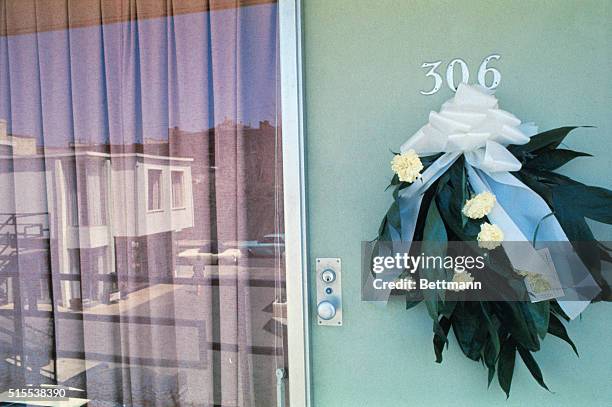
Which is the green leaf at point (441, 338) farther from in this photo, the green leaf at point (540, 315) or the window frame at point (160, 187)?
the window frame at point (160, 187)

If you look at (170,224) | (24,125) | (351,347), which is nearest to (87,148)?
(24,125)

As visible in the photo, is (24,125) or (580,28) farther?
(24,125)

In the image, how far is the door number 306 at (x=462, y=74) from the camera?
57.8 inches

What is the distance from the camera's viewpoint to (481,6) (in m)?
1.47

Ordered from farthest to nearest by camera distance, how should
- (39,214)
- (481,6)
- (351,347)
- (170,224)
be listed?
(39,214)
(170,224)
(351,347)
(481,6)

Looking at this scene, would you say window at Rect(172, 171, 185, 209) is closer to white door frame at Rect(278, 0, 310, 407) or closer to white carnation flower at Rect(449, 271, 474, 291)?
white door frame at Rect(278, 0, 310, 407)

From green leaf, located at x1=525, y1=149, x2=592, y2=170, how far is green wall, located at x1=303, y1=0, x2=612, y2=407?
14 centimetres

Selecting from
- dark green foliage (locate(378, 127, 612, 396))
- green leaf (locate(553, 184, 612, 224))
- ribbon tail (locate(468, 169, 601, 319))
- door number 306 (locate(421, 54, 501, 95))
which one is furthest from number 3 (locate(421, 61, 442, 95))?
green leaf (locate(553, 184, 612, 224))

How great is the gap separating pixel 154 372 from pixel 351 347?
2.43 feet

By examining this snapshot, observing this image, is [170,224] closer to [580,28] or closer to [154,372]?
[154,372]

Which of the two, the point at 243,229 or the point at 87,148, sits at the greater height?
the point at 87,148

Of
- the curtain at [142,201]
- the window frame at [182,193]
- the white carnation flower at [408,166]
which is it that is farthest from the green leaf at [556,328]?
the window frame at [182,193]

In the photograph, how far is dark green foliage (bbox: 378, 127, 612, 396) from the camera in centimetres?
126

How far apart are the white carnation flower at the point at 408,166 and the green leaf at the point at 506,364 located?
530 mm
